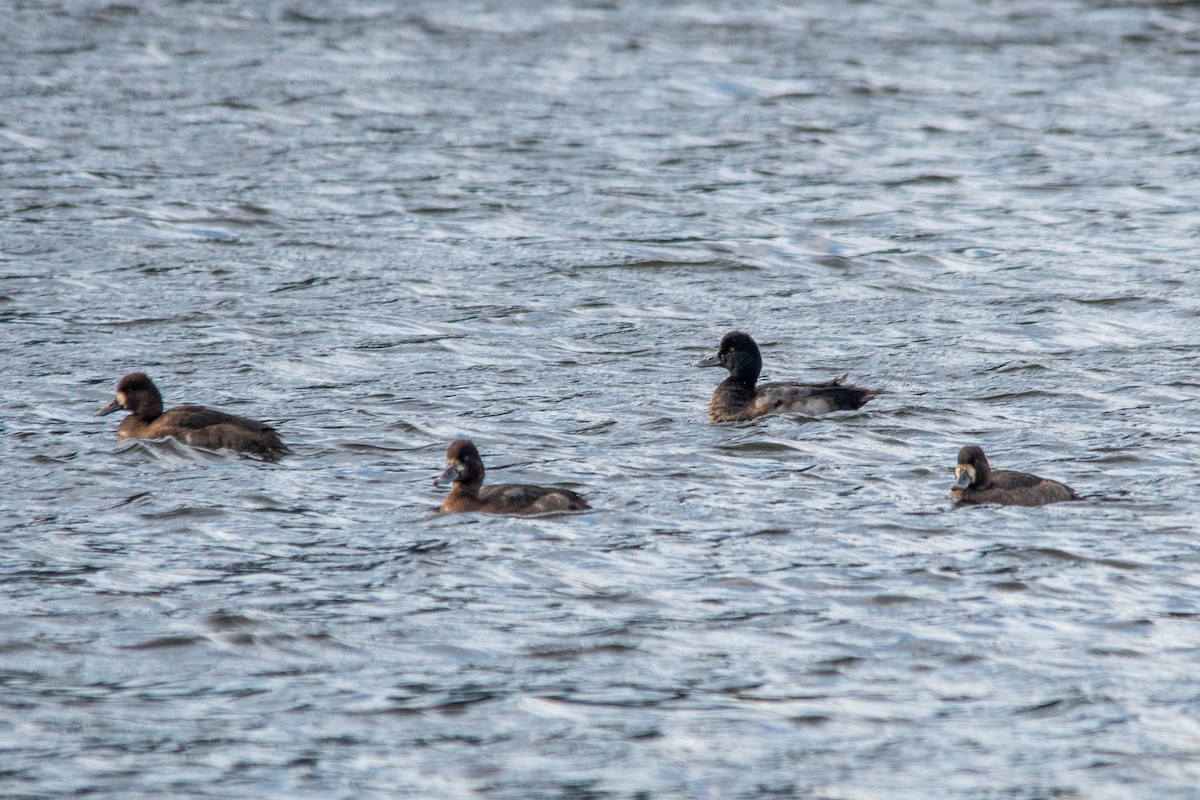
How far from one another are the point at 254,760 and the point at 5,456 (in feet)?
16.8

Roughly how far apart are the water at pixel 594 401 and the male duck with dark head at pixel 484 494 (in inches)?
6.9

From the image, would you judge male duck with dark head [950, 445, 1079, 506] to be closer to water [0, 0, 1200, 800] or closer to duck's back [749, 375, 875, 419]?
water [0, 0, 1200, 800]

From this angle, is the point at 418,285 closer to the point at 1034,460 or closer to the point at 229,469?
the point at 229,469

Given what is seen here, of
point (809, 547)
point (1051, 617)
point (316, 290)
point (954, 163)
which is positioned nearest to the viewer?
point (1051, 617)

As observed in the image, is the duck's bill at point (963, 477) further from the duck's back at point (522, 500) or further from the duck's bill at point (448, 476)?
the duck's bill at point (448, 476)

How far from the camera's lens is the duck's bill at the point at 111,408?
13.2 meters

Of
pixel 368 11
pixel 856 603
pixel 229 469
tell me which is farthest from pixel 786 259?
pixel 368 11

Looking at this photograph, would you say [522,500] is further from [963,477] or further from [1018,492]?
[1018,492]

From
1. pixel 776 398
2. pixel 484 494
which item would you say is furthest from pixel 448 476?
pixel 776 398

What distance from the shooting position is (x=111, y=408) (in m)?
13.2

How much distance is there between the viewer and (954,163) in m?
23.0

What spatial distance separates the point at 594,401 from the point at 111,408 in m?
3.54

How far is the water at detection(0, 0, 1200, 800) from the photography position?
850 centimetres

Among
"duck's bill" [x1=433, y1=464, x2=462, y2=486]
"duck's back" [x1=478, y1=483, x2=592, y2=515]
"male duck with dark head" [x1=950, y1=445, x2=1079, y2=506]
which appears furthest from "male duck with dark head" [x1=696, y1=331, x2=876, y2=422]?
"duck's bill" [x1=433, y1=464, x2=462, y2=486]
